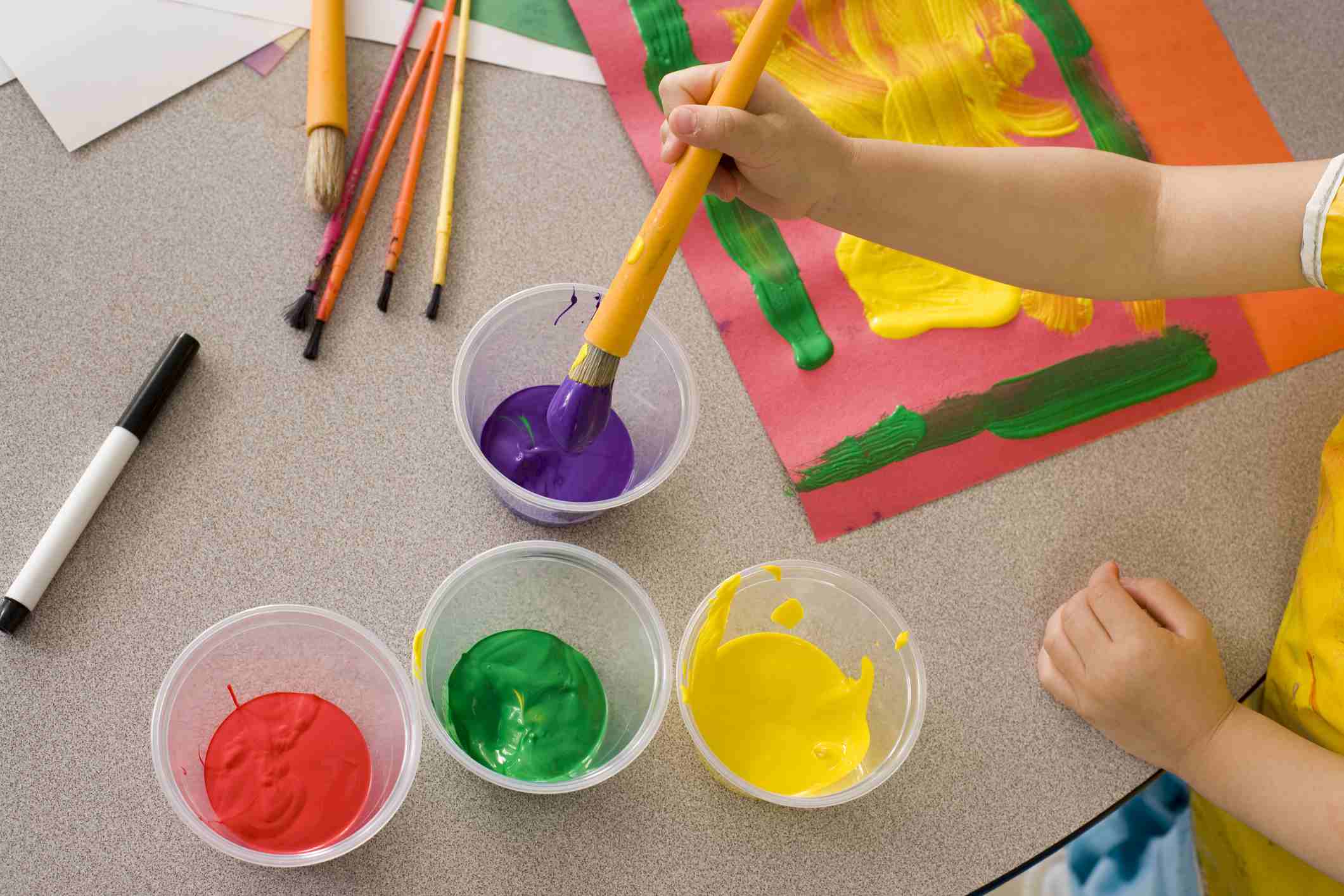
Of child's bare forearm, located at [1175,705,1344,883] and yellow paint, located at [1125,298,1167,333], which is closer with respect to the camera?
child's bare forearm, located at [1175,705,1344,883]

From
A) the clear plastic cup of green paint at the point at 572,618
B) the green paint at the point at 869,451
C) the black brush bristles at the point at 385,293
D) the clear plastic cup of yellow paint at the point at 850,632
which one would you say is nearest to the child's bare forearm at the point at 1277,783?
the clear plastic cup of yellow paint at the point at 850,632

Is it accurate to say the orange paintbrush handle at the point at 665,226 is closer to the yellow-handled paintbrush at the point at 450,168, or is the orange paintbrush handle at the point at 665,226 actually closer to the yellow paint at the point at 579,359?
the yellow paint at the point at 579,359

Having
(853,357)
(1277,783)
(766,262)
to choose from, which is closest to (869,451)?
(853,357)

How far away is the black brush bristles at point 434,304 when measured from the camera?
849 mm

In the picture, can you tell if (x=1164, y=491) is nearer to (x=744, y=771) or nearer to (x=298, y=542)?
(x=744, y=771)

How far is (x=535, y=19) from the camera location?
96 cm

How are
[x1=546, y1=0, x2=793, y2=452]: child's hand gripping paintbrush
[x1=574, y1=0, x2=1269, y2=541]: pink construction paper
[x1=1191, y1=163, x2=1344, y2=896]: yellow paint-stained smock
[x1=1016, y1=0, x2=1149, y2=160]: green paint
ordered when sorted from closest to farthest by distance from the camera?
[x1=546, y1=0, x2=793, y2=452]: child's hand gripping paintbrush, [x1=1191, y1=163, x2=1344, y2=896]: yellow paint-stained smock, [x1=574, y1=0, x2=1269, y2=541]: pink construction paper, [x1=1016, y1=0, x2=1149, y2=160]: green paint

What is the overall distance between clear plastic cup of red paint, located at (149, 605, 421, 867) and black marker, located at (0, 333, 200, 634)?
0.13 metres

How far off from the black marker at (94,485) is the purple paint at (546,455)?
25 cm

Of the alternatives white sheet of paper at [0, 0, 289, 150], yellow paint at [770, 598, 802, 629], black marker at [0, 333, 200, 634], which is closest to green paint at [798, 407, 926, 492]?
yellow paint at [770, 598, 802, 629]

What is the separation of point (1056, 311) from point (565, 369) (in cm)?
48

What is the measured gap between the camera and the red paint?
700 mm

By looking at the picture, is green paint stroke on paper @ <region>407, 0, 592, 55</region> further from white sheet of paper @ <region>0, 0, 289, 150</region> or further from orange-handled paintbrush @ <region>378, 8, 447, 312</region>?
white sheet of paper @ <region>0, 0, 289, 150</region>

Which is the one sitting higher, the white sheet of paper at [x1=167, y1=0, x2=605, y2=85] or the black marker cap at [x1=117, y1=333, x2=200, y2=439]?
the white sheet of paper at [x1=167, y1=0, x2=605, y2=85]
